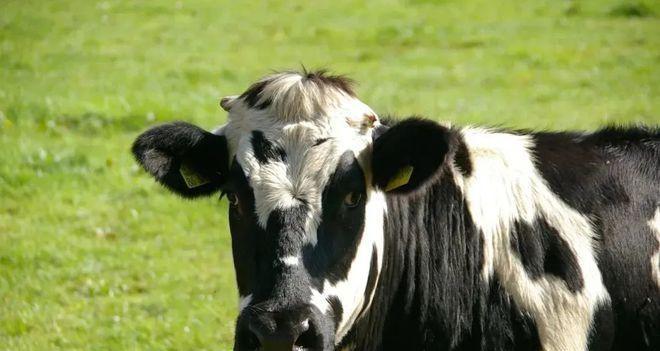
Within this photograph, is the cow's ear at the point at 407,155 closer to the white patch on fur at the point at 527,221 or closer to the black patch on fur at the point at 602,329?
the white patch on fur at the point at 527,221

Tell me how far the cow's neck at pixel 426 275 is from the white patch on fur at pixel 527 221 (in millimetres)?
84

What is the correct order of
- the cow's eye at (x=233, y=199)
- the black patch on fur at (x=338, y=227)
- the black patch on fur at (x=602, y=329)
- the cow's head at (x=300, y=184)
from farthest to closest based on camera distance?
the black patch on fur at (x=602, y=329)
the cow's eye at (x=233, y=199)
the black patch on fur at (x=338, y=227)
the cow's head at (x=300, y=184)

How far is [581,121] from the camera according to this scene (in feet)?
51.6

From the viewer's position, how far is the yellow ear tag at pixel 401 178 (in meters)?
5.85

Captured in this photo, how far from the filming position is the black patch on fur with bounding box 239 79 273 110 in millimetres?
5883

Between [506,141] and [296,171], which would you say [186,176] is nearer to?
[296,171]

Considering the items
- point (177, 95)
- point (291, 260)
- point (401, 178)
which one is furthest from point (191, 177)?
point (177, 95)

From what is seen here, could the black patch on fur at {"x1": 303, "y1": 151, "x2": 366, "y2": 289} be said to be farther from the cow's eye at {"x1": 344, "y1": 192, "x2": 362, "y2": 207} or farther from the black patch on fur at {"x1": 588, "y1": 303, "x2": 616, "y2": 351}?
the black patch on fur at {"x1": 588, "y1": 303, "x2": 616, "y2": 351}

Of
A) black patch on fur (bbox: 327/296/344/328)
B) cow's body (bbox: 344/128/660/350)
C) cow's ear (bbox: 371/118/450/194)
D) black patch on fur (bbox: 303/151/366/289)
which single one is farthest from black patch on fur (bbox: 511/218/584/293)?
black patch on fur (bbox: 327/296/344/328)

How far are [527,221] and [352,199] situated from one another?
949 mm

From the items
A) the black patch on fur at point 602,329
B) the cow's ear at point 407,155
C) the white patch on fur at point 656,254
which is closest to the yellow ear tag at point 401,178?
the cow's ear at point 407,155

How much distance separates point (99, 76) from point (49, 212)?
547 centimetres

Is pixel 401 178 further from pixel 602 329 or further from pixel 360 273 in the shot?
pixel 602 329

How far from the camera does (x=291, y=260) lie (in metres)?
5.39
